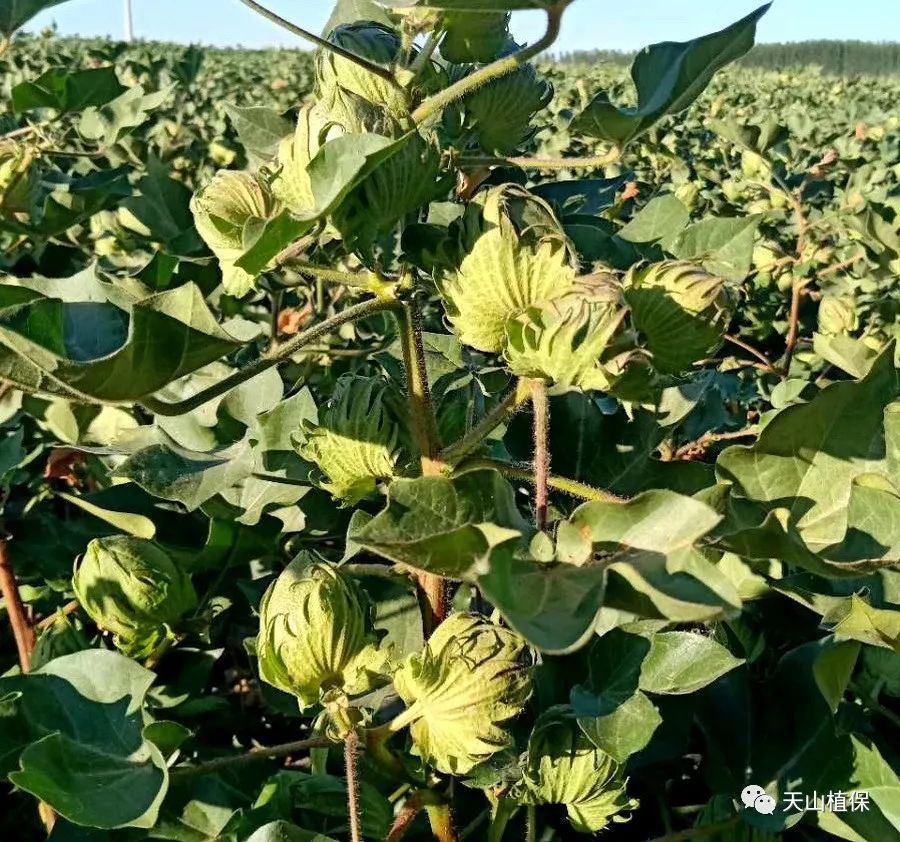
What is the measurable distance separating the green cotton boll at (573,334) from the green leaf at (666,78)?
0.15 metres

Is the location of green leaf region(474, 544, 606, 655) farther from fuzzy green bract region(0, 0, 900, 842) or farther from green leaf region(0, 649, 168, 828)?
green leaf region(0, 649, 168, 828)

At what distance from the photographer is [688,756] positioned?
1260 millimetres

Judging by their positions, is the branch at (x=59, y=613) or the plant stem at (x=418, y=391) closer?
the plant stem at (x=418, y=391)

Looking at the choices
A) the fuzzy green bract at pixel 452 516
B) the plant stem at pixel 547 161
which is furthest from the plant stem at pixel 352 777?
the plant stem at pixel 547 161

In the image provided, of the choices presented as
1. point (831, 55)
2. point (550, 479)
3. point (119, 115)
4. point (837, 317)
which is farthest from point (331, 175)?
point (831, 55)

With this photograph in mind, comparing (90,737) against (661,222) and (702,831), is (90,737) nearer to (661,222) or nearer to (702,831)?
(702,831)

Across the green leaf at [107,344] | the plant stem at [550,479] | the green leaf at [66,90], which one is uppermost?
the green leaf at [66,90]

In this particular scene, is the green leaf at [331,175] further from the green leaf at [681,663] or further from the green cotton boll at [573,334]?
the green leaf at [681,663]

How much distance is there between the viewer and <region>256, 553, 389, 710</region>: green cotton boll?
80 centimetres

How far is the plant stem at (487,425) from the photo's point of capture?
82 centimetres

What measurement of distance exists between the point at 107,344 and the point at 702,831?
0.78m

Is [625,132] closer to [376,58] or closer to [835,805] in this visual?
[376,58]

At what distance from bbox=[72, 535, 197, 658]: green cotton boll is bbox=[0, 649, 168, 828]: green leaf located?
0.05 m

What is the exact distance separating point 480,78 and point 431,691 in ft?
1.57
